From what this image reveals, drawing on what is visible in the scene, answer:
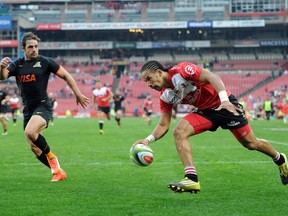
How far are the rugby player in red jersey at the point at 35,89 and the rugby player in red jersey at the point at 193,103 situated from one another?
2.29 meters

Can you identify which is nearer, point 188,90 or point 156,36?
point 188,90

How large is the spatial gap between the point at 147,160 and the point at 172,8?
74107mm

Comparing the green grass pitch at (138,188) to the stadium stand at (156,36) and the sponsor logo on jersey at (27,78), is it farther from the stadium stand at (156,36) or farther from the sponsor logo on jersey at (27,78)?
the stadium stand at (156,36)

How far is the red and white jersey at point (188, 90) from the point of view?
6863 millimetres

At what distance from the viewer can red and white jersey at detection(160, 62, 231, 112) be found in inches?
270

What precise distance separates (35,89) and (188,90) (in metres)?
3.23

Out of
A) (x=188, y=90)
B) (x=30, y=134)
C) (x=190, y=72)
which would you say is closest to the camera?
(x=190, y=72)

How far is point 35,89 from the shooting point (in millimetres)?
9430

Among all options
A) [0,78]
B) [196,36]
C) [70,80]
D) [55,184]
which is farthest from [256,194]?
[196,36]

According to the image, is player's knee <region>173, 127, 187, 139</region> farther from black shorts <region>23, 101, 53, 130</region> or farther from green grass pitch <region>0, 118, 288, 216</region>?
black shorts <region>23, 101, 53, 130</region>

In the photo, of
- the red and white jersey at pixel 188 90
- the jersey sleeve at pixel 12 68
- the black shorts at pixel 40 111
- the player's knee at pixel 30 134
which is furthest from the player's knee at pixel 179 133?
the jersey sleeve at pixel 12 68

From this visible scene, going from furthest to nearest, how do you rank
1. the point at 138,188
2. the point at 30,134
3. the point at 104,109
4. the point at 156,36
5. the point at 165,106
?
the point at 156,36
the point at 104,109
the point at 30,134
the point at 138,188
the point at 165,106

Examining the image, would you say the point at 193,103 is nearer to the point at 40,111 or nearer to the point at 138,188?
the point at 138,188

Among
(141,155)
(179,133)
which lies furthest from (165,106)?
(141,155)
